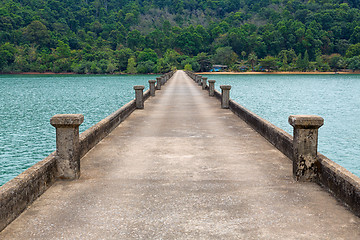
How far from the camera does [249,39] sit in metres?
194

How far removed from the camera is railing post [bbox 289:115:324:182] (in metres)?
6.45

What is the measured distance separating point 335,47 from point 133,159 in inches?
7970

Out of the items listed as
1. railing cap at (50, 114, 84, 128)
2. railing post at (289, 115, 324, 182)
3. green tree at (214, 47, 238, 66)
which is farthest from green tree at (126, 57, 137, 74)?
railing post at (289, 115, 324, 182)

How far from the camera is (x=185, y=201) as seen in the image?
5938 millimetres

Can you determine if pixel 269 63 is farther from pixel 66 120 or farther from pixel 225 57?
pixel 66 120

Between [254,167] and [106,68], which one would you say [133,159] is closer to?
[254,167]

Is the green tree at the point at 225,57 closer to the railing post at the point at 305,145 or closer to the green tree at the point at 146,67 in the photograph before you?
the green tree at the point at 146,67

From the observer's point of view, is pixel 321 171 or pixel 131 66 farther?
pixel 131 66

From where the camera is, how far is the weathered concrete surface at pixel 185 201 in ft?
16.1

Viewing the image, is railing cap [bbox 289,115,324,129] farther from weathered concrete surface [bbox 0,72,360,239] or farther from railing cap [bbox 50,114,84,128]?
railing cap [bbox 50,114,84,128]

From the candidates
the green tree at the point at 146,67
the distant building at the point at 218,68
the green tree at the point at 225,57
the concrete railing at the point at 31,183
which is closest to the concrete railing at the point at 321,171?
the concrete railing at the point at 31,183

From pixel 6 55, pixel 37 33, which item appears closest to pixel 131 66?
pixel 6 55

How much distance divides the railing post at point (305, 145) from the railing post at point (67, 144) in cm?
382

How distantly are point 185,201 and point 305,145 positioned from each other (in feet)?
7.78
